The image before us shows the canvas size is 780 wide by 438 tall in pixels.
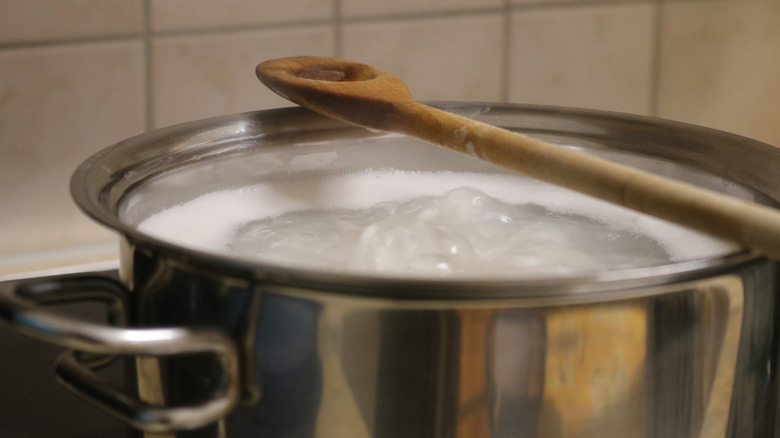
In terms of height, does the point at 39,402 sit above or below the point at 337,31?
below

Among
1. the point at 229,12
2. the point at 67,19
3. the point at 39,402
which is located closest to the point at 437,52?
the point at 229,12

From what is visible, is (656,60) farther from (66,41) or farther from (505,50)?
(66,41)

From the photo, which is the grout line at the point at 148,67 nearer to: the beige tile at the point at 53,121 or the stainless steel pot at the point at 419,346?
the beige tile at the point at 53,121

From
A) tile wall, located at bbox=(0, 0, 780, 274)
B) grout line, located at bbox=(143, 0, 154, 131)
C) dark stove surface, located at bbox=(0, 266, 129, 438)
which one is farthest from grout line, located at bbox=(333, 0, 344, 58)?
dark stove surface, located at bbox=(0, 266, 129, 438)

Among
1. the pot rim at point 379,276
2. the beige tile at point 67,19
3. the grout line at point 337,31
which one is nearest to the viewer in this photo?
the pot rim at point 379,276

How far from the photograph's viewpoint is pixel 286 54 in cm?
70

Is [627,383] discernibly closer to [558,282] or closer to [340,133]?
[558,282]

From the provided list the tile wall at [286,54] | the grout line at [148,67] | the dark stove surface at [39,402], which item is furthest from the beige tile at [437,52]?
the dark stove surface at [39,402]

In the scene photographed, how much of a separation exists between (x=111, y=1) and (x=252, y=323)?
0.39m

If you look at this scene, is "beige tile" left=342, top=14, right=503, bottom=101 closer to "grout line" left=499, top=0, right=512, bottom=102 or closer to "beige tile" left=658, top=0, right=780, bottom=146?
"grout line" left=499, top=0, right=512, bottom=102

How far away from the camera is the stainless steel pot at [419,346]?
1.01 ft

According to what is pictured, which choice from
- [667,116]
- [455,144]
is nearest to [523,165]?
[455,144]

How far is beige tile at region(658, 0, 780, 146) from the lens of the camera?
0.86 meters

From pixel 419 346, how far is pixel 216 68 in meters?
0.42
